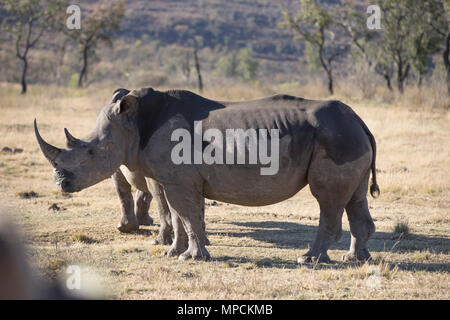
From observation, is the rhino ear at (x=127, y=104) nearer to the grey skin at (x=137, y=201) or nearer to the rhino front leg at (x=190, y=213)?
the grey skin at (x=137, y=201)

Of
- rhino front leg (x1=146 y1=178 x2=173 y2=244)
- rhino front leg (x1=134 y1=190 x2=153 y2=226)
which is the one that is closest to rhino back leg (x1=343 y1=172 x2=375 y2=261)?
rhino front leg (x1=146 y1=178 x2=173 y2=244)

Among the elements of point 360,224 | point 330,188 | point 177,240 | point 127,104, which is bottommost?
point 177,240

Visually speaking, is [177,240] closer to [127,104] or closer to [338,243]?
[127,104]

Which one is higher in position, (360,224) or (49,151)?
(49,151)

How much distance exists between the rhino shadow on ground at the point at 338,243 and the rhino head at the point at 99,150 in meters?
1.85

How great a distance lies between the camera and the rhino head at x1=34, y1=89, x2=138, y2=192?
7352 mm

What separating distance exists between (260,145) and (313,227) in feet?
10.2

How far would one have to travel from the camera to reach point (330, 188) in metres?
7.25

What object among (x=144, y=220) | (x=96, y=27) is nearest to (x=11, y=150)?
(x=144, y=220)

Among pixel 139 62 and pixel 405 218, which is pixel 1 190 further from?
pixel 139 62

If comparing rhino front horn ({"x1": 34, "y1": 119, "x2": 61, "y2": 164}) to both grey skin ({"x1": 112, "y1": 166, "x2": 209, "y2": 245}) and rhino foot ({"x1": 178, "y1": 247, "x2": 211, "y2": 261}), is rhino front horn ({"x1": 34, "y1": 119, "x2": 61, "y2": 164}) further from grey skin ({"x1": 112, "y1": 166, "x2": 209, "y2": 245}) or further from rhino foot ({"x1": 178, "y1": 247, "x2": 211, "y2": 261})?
rhino foot ({"x1": 178, "y1": 247, "x2": 211, "y2": 261})

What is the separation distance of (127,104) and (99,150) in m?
0.66

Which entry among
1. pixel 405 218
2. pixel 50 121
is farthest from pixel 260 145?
pixel 50 121

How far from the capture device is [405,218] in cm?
1073
